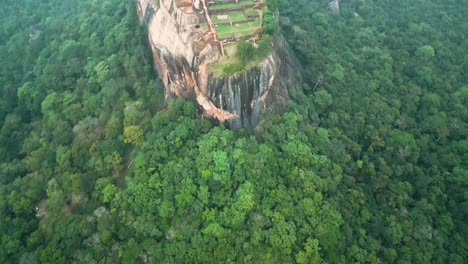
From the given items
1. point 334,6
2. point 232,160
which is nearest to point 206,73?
point 232,160

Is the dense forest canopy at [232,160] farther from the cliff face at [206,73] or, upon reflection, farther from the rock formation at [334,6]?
the rock formation at [334,6]

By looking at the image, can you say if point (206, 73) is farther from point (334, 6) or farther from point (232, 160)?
point (334, 6)

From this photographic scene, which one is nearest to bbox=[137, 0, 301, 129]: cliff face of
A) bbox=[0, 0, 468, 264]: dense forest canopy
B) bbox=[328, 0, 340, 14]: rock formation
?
bbox=[0, 0, 468, 264]: dense forest canopy

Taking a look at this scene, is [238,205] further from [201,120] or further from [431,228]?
[431,228]

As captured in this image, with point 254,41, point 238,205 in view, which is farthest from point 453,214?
point 254,41

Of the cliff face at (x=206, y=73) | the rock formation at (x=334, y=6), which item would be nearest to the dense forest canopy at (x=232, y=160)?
the cliff face at (x=206, y=73)

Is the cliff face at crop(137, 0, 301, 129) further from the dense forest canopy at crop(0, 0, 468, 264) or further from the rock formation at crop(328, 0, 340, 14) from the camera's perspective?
the rock formation at crop(328, 0, 340, 14)
